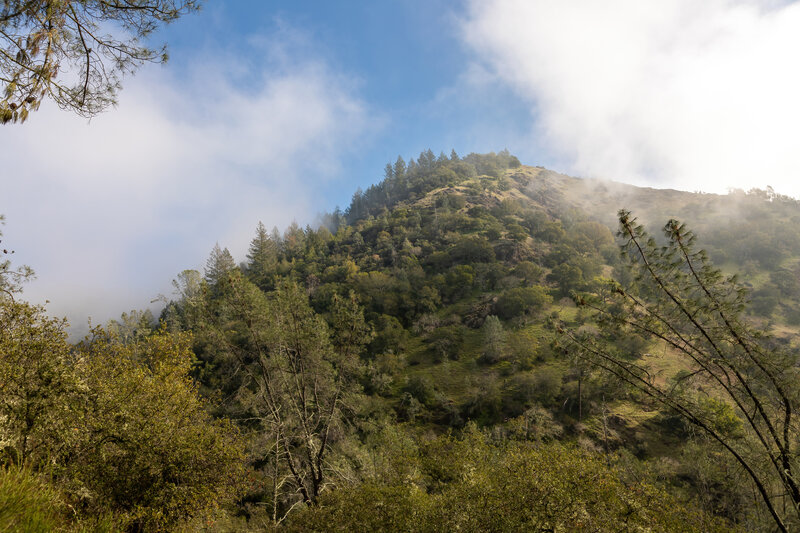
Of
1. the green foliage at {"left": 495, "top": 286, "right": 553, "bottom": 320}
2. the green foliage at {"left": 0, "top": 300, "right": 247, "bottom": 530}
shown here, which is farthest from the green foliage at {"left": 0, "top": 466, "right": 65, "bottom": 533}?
the green foliage at {"left": 495, "top": 286, "right": 553, "bottom": 320}

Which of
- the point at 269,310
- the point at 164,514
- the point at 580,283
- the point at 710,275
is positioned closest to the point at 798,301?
the point at 580,283

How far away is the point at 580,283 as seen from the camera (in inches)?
2505

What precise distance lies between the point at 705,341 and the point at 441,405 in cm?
3928

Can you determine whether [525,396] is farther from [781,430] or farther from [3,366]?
[3,366]

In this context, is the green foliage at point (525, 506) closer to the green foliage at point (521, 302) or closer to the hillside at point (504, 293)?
the hillside at point (504, 293)

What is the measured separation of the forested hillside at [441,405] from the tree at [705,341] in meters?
0.06

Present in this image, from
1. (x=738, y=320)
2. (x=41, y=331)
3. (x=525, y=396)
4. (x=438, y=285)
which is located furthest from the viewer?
(x=438, y=285)

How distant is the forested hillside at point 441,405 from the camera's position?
292 inches

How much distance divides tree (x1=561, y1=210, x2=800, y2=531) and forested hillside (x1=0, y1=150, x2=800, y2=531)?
0.06 metres

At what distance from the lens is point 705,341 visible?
7.60 metres

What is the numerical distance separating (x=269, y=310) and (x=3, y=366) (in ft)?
35.1

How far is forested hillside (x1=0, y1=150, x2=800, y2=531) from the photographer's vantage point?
7418 millimetres

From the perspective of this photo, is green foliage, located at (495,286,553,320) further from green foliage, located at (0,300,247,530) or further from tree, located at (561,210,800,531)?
green foliage, located at (0,300,247,530)

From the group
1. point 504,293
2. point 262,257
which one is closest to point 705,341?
point 504,293
